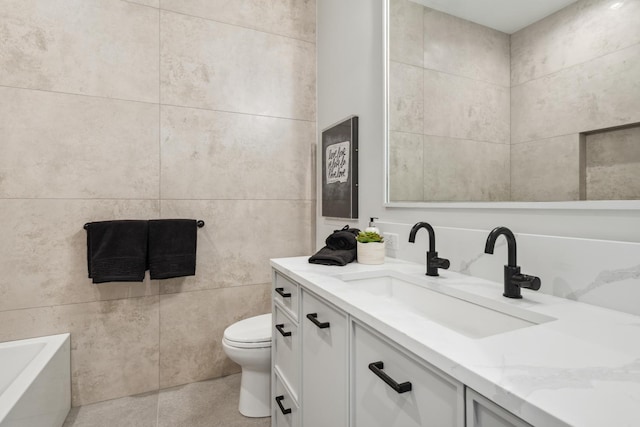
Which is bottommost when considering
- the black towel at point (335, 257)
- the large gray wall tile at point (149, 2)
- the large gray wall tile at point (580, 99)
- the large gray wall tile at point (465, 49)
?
the black towel at point (335, 257)

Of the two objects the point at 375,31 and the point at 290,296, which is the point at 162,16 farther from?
the point at 290,296

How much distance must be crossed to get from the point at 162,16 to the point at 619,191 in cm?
234

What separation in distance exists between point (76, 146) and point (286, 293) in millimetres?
1448

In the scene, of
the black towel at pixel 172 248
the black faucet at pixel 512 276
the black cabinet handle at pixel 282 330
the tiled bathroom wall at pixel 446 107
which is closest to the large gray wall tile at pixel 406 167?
the tiled bathroom wall at pixel 446 107

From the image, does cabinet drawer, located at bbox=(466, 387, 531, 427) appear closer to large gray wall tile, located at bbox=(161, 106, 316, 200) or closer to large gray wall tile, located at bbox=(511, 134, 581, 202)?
large gray wall tile, located at bbox=(511, 134, 581, 202)

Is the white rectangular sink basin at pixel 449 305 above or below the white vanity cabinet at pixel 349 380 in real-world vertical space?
above

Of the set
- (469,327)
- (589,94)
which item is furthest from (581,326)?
(589,94)

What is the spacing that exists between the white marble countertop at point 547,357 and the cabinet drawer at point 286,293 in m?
0.40

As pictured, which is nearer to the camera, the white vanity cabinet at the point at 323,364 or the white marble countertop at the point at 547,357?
the white marble countertop at the point at 547,357

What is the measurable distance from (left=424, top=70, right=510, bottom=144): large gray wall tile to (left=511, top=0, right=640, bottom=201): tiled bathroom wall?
0.06 metres

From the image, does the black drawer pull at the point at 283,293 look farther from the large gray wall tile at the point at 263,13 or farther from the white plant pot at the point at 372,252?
the large gray wall tile at the point at 263,13

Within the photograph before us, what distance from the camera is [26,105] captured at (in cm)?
175

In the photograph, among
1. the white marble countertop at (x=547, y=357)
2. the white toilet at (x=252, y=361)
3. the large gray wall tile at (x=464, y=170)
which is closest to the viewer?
the white marble countertop at (x=547, y=357)

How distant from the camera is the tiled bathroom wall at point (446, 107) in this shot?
118 centimetres
